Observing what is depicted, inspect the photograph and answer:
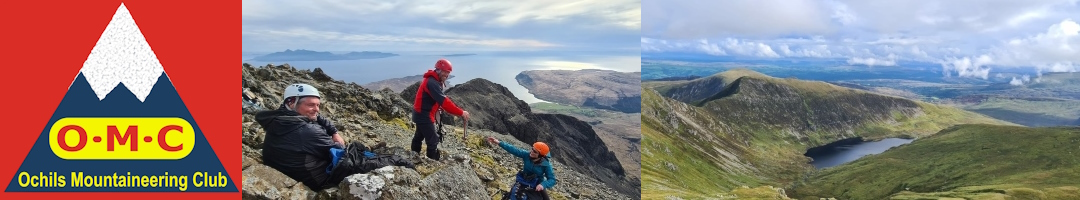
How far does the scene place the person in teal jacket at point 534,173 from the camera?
13289mm

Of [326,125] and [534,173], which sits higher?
[326,125]

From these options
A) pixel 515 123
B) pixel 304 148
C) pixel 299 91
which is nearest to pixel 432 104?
pixel 299 91

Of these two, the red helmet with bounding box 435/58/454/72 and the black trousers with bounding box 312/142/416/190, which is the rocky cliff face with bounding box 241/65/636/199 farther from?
the red helmet with bounding box 435/58/454/72

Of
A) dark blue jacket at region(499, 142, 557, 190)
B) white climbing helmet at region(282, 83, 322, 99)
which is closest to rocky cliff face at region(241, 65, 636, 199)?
dark blue jacket at region(499, 142, 557, 190)

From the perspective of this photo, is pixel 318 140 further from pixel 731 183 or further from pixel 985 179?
pixel 985 179

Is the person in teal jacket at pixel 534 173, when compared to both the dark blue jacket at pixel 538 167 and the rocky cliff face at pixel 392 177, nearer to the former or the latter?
the dark blue jacket at pixel 538 167

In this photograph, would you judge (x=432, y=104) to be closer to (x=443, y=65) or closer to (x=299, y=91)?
(x=443, y=65)

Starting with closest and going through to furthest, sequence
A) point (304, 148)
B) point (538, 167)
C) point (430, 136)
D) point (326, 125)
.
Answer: point (304, 148) < point (326, 125) < point (538, 167) < point (430, 136)

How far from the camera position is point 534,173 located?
13602 mm

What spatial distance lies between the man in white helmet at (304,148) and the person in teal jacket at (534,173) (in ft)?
11.8

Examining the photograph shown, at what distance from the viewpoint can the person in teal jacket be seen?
13289 millimetres

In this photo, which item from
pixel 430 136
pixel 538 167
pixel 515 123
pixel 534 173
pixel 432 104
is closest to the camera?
pixel 538 167

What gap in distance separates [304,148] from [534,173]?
5.22m

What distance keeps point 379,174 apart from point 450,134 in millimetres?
25358
